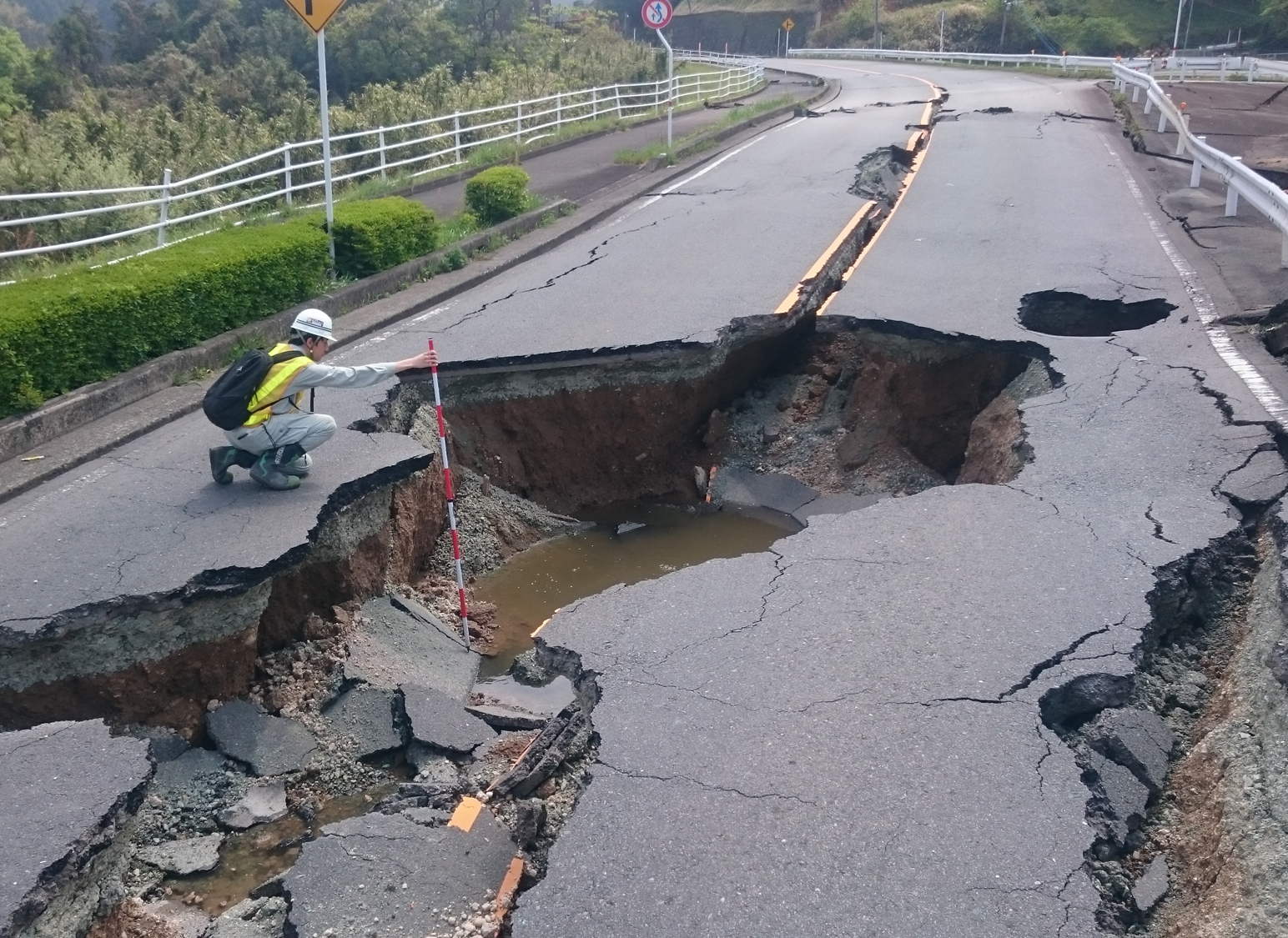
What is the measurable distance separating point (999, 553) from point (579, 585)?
3497 mm

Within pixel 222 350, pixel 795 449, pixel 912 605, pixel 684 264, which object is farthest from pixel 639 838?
pixel 684 264

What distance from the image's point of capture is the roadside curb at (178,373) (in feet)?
25.7

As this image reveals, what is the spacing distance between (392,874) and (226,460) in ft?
10.9

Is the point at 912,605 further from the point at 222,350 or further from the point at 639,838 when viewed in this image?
the point at 222,350

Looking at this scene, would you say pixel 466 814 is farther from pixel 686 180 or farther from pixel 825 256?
pixel 686 180

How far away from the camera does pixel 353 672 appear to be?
6.48m

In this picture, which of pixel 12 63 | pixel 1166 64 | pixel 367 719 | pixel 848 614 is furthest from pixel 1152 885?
pixel 12 63

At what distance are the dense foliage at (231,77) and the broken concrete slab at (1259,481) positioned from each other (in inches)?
487

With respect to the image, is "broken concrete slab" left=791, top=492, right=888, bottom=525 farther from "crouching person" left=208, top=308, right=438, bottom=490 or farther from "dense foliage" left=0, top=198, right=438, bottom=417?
"dense foliage" left=0, top=198, right=438, bottom=417

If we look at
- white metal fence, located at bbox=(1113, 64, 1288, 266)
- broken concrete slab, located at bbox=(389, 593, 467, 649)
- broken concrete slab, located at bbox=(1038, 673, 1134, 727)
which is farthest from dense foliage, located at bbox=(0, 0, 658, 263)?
white metal fence, located at bbox=(1113, 64, 1288, 266)

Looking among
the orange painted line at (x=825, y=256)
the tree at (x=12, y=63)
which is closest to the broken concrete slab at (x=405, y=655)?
the orange painted line at (x=825, y=256)

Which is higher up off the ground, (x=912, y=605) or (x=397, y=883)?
(x=912, y=605)

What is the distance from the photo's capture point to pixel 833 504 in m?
9.55

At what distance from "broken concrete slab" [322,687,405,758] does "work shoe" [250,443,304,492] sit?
1.37m
